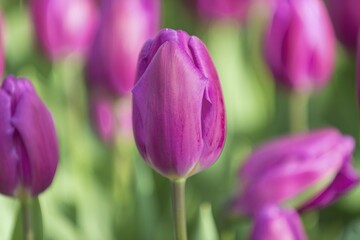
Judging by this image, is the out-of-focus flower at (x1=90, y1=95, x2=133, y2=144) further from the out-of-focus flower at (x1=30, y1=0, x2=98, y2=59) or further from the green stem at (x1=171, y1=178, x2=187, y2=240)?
the green stem at (x1=171, y1=178, x2=187, y2=240)

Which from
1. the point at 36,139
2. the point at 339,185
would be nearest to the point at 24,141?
the point at 36,139

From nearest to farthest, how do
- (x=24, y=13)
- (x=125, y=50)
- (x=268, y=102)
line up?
1. (x=125, y=50)
2. (x=268, y=102)
3. (x=24, y=13)

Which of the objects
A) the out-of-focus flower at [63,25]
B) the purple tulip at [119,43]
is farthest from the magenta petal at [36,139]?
the out-of-focus flower at [63,25]

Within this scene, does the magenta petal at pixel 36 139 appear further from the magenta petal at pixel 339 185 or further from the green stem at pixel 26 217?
the magenta petal at pixel 339 185

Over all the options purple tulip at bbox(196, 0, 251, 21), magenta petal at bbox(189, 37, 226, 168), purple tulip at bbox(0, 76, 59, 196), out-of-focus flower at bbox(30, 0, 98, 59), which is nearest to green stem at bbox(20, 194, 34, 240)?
purple tulip at bbox(0, 76, 59, 196)

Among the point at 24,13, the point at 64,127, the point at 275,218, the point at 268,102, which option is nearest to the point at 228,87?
the point at 268,102

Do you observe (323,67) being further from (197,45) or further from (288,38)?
(197,45)

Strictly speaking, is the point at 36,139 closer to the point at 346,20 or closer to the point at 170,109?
the point at 170,109
